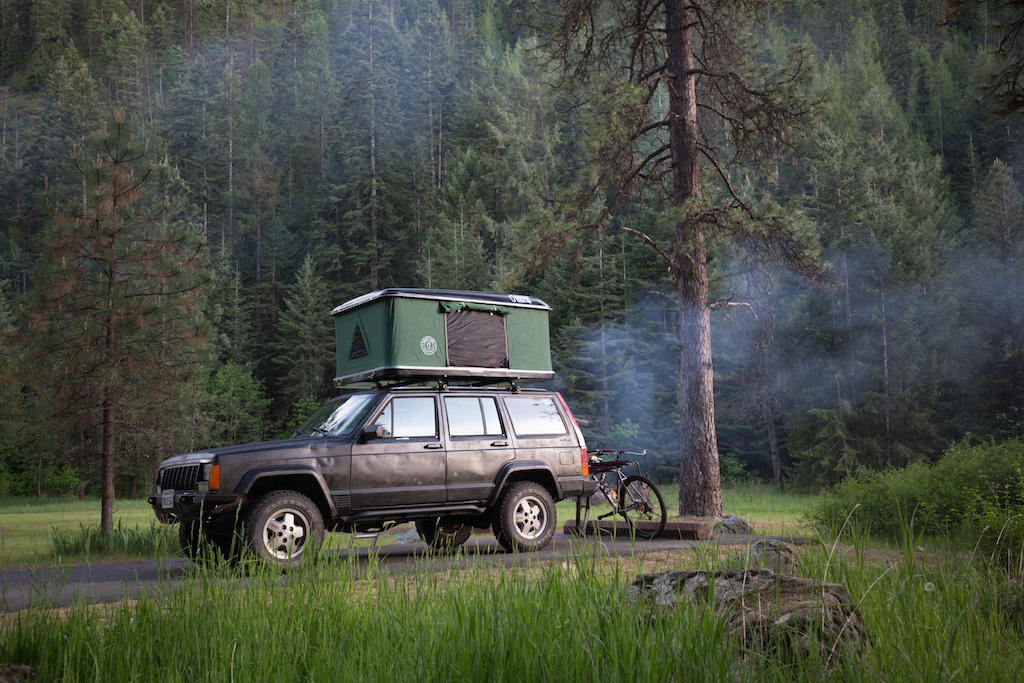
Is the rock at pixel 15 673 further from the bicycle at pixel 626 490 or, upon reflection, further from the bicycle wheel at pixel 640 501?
the bicycle wheel at pixel 640 501

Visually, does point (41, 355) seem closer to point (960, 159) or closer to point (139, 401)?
point (139, 401)

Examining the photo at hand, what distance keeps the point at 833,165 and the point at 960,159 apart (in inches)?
853

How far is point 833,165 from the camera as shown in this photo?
38969 mm

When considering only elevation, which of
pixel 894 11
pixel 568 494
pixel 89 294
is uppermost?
pixel 894 11

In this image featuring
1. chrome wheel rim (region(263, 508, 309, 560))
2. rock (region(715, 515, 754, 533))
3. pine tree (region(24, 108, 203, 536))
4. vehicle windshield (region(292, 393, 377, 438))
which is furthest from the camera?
pine tree (region(24, 108, 203, 536))

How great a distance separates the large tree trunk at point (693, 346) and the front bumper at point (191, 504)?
8.80 metres

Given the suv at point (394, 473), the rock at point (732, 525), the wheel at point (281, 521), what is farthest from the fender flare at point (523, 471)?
the rock at point (732, 525)

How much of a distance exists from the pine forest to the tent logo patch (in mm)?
5498

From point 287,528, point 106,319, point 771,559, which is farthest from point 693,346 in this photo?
point 106,319

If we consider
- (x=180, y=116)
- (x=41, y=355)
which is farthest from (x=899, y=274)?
(x=180, y=116)

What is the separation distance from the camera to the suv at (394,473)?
8430 mm

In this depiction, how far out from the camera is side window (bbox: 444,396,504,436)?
32.7ft

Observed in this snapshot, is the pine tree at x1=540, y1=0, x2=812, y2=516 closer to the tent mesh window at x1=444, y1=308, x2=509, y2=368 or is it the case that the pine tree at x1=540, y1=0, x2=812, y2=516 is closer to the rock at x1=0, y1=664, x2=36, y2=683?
the tent mesh window at x1=444, y1=308, x2=509, y2=368

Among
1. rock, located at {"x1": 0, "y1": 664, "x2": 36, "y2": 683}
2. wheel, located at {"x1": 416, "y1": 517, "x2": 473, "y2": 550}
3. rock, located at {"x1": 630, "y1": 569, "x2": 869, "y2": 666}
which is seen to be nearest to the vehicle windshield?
wheel, located at {"x1": 416, "y1": 517, "x2": 473, "y2": 550}
